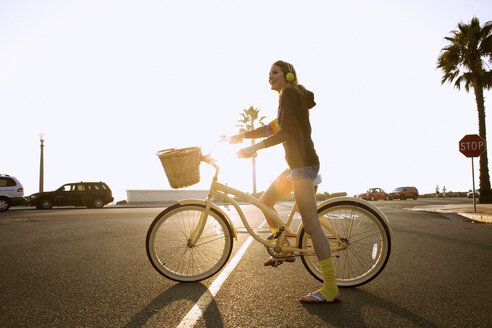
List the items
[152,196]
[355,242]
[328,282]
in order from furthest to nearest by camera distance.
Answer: [152,196], [355,242], [328,282]

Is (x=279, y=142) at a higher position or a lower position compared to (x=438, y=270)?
higher

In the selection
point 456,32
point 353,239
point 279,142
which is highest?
point 456,32

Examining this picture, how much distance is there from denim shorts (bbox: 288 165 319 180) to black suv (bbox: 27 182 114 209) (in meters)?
23.4

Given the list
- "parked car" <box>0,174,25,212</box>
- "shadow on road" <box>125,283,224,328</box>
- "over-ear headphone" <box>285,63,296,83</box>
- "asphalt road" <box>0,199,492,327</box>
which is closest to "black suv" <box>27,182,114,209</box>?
"parked car" <box>0,174,25,212</box>

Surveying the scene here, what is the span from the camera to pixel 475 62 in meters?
26.2

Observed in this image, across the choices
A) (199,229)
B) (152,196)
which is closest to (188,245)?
(199,229)

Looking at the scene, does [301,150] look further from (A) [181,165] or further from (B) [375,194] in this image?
(B) [375,194]

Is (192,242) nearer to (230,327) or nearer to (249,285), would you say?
(249,285)

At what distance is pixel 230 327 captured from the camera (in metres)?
2.67

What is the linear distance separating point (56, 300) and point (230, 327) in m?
1.71

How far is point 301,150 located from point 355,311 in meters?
1.39

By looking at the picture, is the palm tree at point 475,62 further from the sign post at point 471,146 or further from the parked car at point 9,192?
the parked car at point 9,192

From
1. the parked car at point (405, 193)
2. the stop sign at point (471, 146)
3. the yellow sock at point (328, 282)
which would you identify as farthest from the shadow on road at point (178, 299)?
the parked car at point (405, 193)

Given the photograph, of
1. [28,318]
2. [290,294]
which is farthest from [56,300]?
[290,294]
